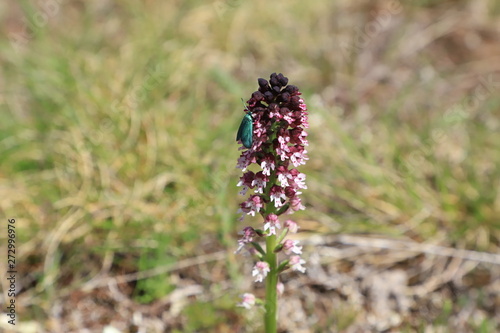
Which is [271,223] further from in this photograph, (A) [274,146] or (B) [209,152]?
(B) [209,152]

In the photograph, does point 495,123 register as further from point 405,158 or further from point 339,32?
point 339,32

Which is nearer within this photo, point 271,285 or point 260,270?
point 260,270

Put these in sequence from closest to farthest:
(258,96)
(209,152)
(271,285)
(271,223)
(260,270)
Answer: (258,96), (271,223), (260,270), (271,285), (209,152)

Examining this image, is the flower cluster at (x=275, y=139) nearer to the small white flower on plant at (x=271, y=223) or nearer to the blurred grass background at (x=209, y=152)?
the small white flower on plant at (x=271, y=223)

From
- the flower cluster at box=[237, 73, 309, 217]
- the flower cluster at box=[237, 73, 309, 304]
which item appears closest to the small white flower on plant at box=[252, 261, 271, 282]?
the flower cluster at box=[237, 73, 309, 304]

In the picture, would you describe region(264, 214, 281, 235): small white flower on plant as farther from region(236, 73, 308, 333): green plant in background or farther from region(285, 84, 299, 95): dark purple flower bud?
region(285, 84, 299, 95): dark purple flower bud

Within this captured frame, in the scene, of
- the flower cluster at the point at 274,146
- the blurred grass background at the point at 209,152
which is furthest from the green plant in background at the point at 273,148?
the blurred grass background at the point at 209,152

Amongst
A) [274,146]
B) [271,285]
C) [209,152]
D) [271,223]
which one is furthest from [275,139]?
[209,152]
